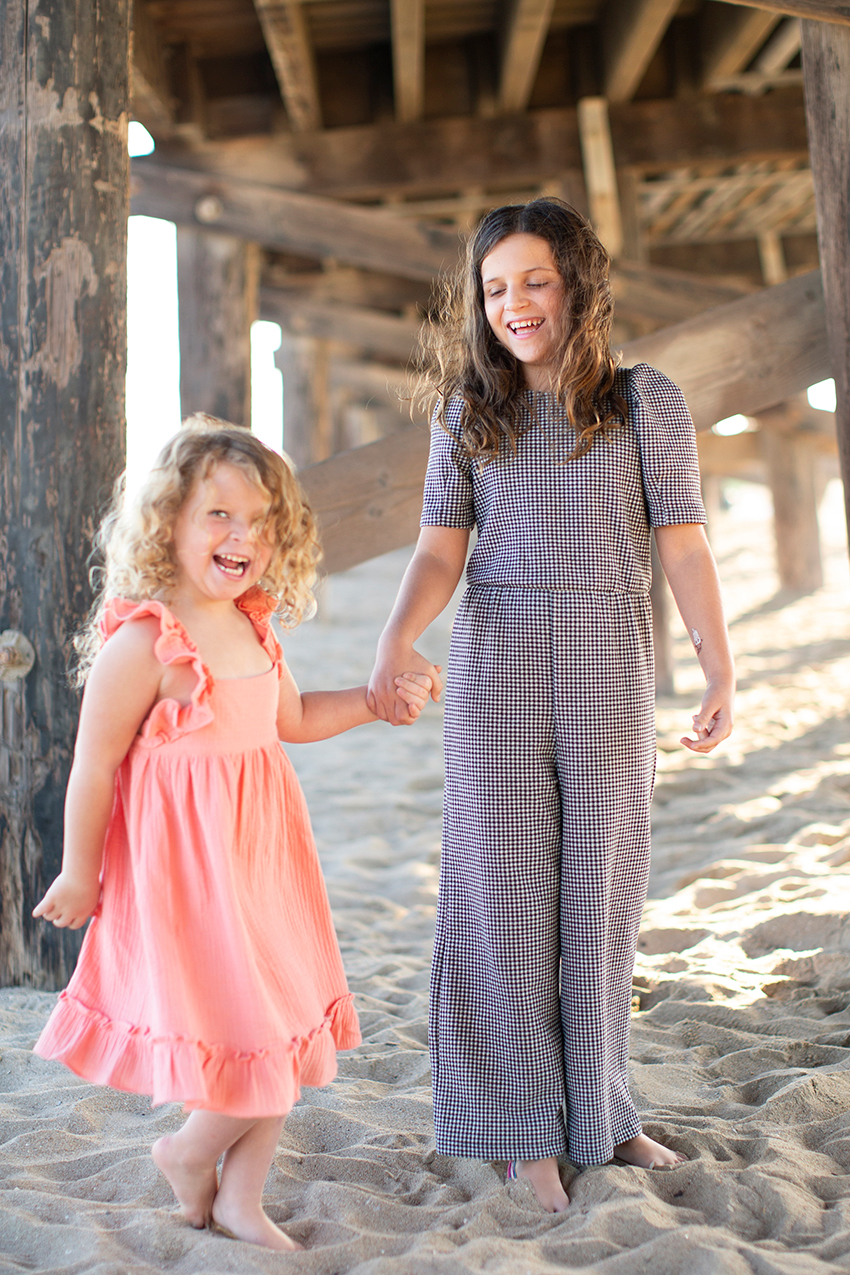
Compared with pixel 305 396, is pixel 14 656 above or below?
below

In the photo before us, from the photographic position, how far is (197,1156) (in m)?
1.60

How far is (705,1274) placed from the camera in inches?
58.7

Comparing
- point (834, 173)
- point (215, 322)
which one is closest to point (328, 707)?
point (834, 173)

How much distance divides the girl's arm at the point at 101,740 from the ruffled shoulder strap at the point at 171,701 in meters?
0.02

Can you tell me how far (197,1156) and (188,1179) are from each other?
50mm

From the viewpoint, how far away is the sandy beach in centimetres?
158

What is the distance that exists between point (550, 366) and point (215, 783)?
3.06 ft

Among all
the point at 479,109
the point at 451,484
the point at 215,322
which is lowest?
the point at 451,484

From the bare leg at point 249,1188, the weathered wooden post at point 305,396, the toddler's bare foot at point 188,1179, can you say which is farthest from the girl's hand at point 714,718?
the weathered wooden post at point 305,396

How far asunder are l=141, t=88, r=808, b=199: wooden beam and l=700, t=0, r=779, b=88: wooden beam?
0.74 feet

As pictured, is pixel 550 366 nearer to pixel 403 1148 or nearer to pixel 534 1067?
pixel 534 1067

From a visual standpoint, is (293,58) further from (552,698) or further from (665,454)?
(552,698)

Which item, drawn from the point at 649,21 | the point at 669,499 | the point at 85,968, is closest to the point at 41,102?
the point at 669,499

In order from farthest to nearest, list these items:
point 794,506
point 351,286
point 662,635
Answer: point 794,506
point 351,286
point 662,635
